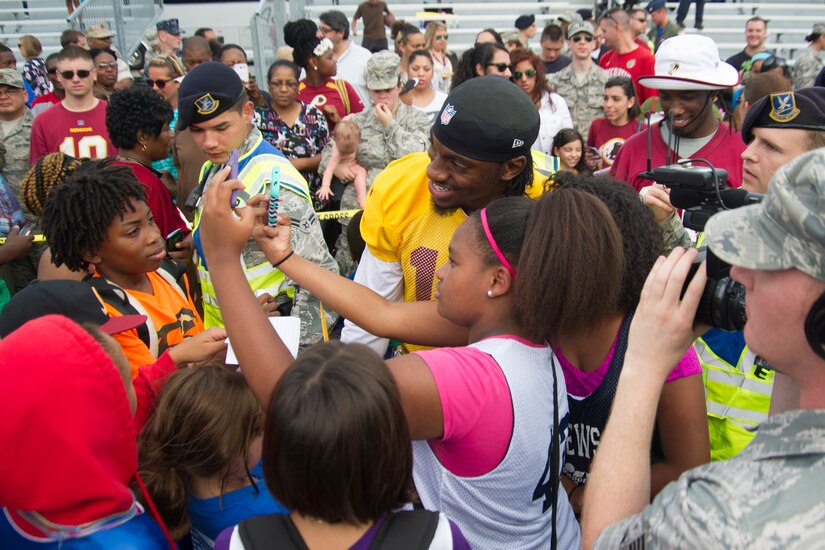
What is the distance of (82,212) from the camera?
2902 mm

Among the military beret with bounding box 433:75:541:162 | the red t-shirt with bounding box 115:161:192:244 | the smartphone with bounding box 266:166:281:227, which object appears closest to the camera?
the military beret with bounding box 433:75:541:162

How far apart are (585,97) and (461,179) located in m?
5.71

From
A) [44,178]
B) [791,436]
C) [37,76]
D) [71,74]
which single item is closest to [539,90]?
[71,74]

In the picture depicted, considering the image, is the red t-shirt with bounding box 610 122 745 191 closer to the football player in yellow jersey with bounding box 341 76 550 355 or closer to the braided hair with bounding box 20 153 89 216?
the football player in yellow jersey with bounding box 341 76 550 355

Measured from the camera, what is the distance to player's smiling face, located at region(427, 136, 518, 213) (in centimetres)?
234

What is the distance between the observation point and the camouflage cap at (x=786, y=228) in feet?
3.54

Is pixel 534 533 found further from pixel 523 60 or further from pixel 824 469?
pixel 523 60

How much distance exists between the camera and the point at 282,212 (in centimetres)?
285

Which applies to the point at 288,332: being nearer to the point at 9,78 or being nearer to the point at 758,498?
the point at 758,498

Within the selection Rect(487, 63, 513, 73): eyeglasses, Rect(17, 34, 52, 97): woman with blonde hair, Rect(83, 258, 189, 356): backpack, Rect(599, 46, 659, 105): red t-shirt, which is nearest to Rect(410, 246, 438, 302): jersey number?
→ Rect(83, 258, 189, 356): backpack

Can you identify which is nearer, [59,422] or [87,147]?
[59,422]

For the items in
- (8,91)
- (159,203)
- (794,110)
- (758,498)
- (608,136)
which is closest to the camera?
(758,498)

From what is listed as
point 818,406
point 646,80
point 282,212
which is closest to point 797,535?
point 818,406

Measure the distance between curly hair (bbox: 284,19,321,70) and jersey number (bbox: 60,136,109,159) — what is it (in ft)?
7.15
